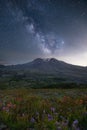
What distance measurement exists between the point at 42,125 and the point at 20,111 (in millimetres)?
2018

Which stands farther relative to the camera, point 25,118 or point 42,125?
point 25,118

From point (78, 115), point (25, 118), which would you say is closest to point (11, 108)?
point (25, 118)

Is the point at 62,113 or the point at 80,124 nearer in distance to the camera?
the point at 80,124

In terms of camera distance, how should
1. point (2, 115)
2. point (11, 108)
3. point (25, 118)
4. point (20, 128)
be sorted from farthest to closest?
1. point (11, 108)
2. point (2, 115)
3. point (25, 118)
4. point (20, 128)

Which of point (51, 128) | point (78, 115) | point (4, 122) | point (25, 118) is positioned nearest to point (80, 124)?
point (78, 115)

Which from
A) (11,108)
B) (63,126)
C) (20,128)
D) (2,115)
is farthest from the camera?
(11,108)

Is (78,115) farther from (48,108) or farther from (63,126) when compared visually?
(63,126)

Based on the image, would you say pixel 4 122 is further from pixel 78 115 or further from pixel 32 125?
pixel 78 115

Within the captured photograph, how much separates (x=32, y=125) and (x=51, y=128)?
1.98 feet

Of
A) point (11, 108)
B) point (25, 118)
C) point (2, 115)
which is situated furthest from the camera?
point (11, 108)

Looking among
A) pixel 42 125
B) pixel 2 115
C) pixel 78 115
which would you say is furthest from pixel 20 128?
pixel 78 115

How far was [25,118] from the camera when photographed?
15.1ft

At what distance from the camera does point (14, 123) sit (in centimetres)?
449

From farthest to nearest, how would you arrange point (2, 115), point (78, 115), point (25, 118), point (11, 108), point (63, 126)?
point (11, 108), point (78, 115), point (2, 115), point (25, 118), point (63, 126)
